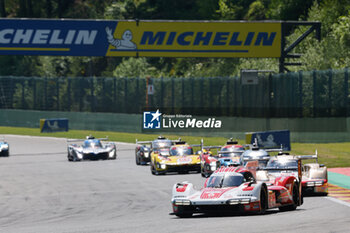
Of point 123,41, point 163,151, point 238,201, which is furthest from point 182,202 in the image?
point 123,41

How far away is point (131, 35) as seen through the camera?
4722 cm

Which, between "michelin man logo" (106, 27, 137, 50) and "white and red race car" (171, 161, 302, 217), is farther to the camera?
"michelin man logo" (106, 27, 137, 50)

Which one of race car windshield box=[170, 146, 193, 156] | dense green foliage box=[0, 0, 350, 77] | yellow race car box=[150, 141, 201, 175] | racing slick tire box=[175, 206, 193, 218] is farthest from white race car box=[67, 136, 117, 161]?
racing slick tire box=[175, 206, 193, 218]

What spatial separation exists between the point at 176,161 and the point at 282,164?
9177mm

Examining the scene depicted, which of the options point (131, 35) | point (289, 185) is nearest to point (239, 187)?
point (289, 185)

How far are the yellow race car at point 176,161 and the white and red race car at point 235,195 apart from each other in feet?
39.1

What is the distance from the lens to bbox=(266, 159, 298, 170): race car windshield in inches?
963

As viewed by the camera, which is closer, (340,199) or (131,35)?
(340,199)

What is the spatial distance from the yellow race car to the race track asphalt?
42cm

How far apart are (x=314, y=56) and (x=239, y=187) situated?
3404 centimetres

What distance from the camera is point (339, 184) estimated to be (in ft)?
94.1

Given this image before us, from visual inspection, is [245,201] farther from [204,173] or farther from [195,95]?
[195,95]

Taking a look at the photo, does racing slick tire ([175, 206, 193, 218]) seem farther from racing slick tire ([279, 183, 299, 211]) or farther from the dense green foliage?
the dense green foliage

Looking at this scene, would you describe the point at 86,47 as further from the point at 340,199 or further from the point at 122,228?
the point at 122,228
